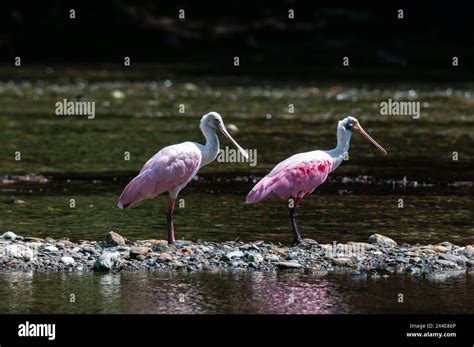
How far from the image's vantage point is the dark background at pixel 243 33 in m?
64.4

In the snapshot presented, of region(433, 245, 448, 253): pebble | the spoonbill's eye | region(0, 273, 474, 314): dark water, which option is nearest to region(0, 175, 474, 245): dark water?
region(433, 245, 448, 253): pebble

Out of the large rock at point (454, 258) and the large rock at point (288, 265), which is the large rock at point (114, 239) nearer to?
the large rock at point (288, 265)

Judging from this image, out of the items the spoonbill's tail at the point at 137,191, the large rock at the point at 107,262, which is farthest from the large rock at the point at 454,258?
the large rock at the point at 107,262

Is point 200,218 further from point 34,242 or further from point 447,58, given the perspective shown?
point 447,58

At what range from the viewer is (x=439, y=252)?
17359 millimetres

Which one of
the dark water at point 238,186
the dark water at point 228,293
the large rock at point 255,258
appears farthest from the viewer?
the large rock at point 255,258

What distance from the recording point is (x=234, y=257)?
55.1ft

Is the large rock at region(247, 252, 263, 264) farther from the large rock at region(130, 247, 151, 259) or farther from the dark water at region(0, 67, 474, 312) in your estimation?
the large rock at region(130, 247, 151, 259)

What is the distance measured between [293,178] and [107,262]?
298 cm

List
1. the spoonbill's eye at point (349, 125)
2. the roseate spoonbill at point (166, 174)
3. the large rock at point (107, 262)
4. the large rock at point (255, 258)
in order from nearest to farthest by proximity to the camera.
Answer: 1. the large rock at point (107, 262)
2. the large rock at point (255, 258)
3. the roseate spoonbill at point (166, 174)
4. the spoonbill's eye at point (349, 125)

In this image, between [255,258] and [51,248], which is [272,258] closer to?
[255,258]

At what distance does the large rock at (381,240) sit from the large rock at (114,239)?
3.39 m
